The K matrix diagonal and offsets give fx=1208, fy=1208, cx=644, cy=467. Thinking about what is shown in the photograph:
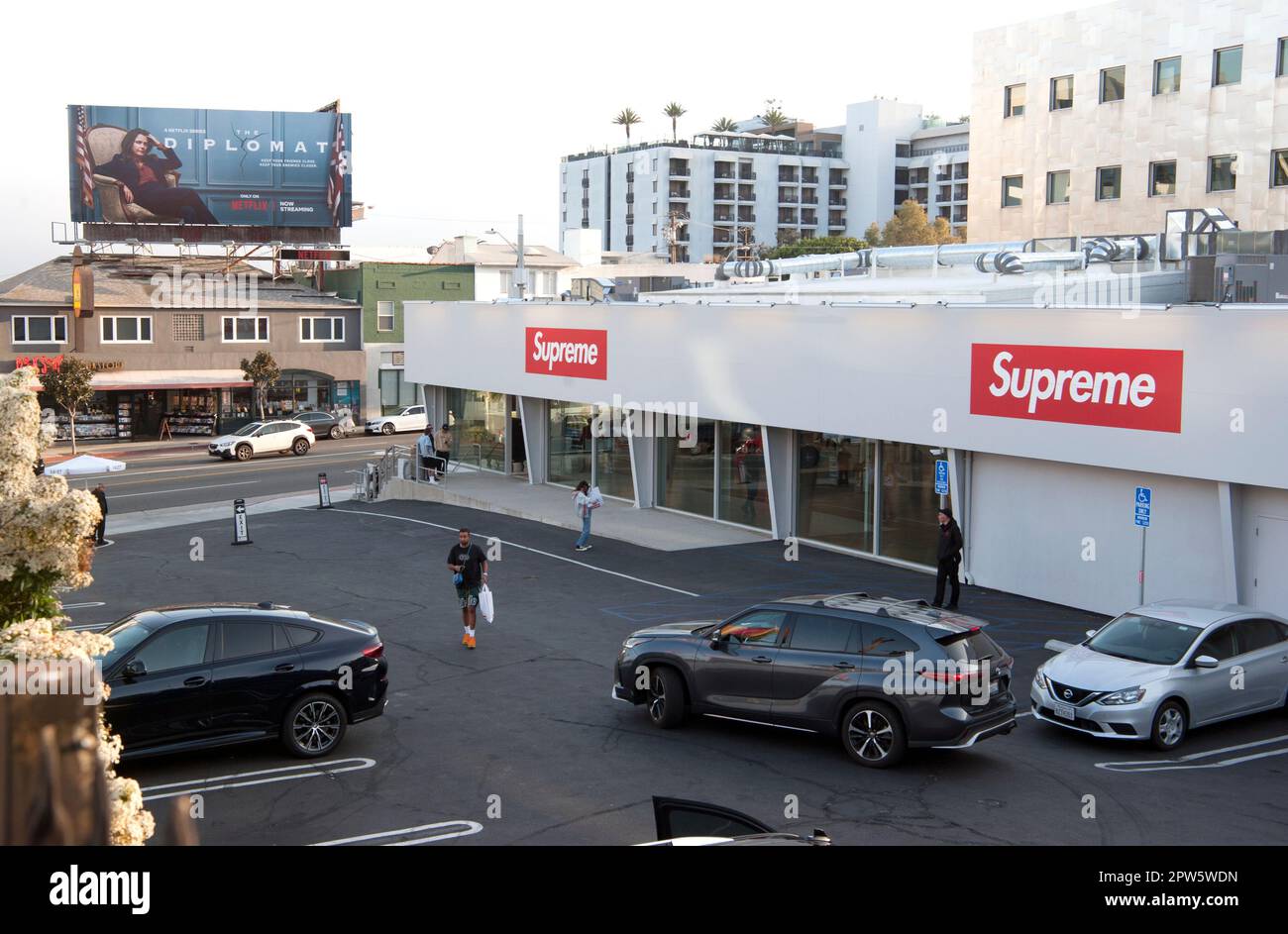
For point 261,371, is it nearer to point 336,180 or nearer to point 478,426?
point 336,180

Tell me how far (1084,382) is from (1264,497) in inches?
128

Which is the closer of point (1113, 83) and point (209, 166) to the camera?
point (1113, 83)

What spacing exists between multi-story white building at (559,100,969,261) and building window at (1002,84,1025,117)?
76.1m

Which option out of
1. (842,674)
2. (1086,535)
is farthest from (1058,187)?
(842,674)

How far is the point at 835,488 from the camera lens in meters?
25.6

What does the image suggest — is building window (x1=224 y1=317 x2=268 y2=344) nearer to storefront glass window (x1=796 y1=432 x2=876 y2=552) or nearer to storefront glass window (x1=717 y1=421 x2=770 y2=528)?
storefront glass window (x1=717 y1=421 x2=770 y2=528)

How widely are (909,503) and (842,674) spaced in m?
11.7

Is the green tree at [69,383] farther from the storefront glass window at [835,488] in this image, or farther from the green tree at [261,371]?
the storefront glass window at [835,488]

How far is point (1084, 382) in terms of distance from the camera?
1959 centimetres

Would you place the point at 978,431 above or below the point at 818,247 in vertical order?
below

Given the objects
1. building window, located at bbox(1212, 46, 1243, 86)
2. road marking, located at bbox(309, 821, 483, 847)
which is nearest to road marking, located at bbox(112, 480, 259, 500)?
road marking, located at bbox(309, 821, 483, 847)

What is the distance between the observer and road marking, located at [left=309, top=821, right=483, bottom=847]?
10.3 metres

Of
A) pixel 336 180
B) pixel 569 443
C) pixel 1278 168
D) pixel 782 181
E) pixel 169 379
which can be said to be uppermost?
pixel 782 181
